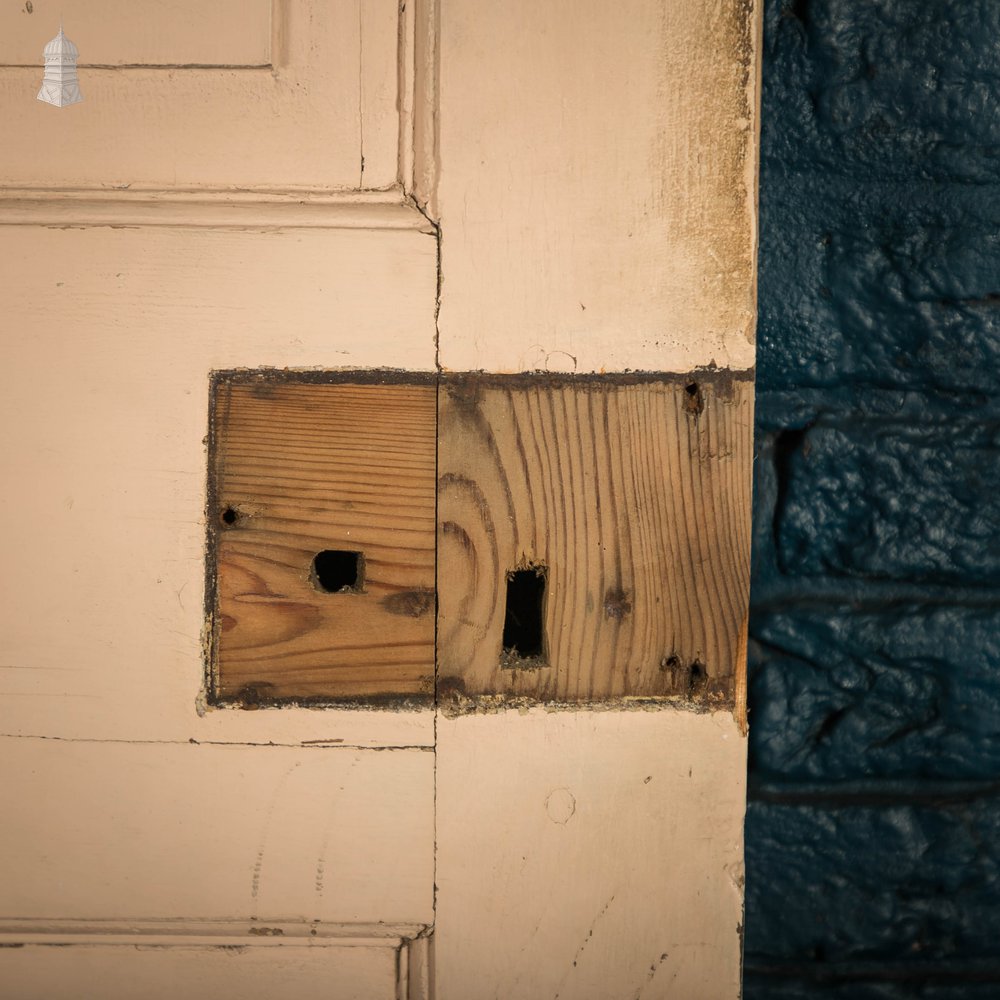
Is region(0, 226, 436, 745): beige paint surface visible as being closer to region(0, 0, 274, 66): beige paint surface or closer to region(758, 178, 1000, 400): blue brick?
region(0, 0, 274, 66): beige paint surface

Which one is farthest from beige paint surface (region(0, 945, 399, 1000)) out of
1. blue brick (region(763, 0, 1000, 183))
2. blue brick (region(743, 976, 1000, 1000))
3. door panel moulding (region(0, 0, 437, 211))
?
blue brick (region(763, 0, 1000, 183))

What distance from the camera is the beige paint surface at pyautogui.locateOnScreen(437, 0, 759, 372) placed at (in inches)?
27.7

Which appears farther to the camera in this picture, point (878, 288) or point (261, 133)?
point (878, 288)

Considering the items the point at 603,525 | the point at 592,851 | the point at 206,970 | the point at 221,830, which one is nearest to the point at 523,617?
the point at 603,525

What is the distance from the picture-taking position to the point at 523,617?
76 cm

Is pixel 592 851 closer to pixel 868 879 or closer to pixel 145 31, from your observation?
pixel 868 879

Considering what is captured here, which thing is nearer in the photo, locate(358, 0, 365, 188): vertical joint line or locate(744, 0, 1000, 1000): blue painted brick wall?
locate(358, 0, 365, 188): vertical joint line

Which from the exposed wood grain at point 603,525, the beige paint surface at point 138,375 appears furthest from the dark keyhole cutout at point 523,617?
the beige paint surface at point 138,375

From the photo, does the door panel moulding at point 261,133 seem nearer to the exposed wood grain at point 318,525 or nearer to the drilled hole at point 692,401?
the exposed wood grain at point 318,525

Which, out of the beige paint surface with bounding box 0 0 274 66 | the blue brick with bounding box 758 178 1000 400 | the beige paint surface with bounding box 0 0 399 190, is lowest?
the blue brick with bounding box 758 178 1000 400

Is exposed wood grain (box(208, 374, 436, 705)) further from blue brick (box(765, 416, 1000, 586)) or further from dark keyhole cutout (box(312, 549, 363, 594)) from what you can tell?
blue brick (box(765, 416, 1000, 586))

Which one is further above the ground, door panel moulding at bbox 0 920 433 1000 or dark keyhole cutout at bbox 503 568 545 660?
dark keyhole cutout at bbox 503 568 545 660

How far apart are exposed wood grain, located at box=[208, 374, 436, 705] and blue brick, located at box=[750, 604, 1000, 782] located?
0.41 metres

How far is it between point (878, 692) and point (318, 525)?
65 cm
